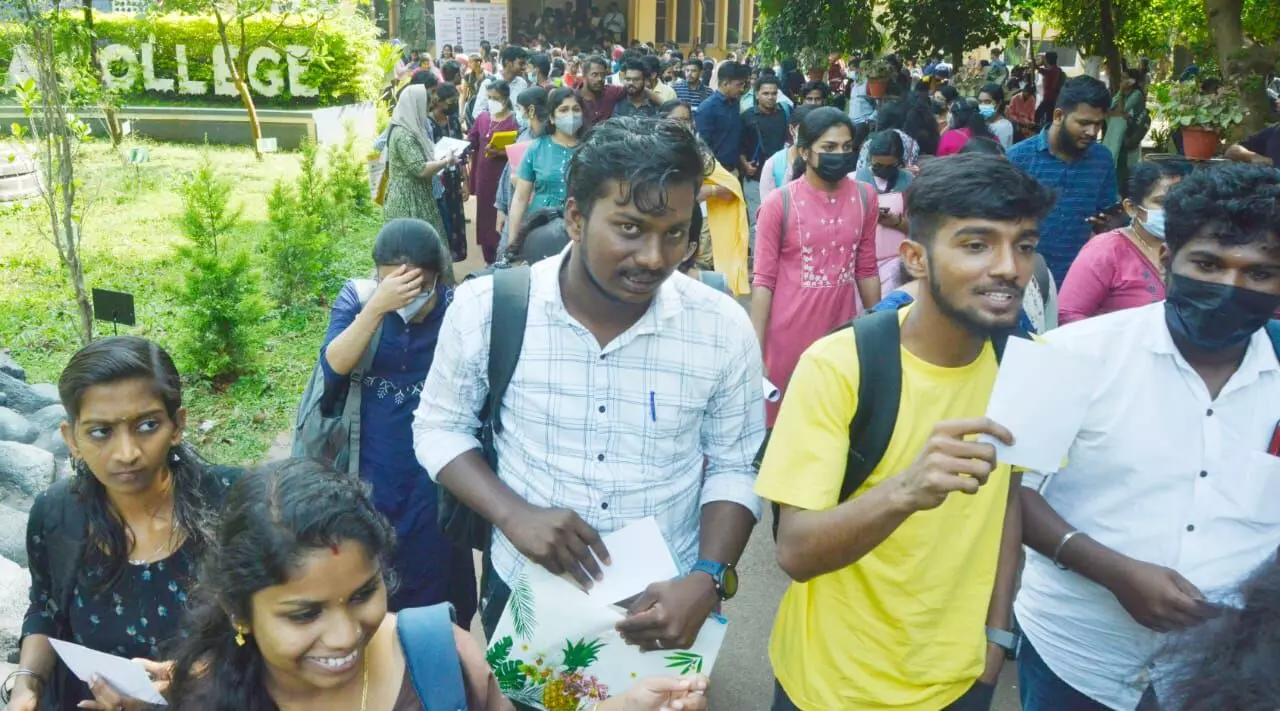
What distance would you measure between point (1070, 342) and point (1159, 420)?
0.81 ft

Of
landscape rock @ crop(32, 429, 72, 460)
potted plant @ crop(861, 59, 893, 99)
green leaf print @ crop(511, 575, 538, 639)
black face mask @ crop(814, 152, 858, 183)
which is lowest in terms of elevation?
landscape rock @ crop(32, 429, 72, 460)

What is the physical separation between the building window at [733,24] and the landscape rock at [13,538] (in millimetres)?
38358

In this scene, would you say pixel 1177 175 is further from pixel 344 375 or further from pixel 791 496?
pixel 344 375

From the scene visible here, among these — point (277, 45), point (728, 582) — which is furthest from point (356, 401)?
point (277, 45)

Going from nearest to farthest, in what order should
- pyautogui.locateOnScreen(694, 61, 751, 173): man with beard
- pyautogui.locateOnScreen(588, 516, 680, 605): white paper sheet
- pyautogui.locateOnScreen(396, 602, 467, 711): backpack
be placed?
pyautogui.locateOnScreen(396, 602, 467, 711): backpack < pyautogui.locateOnScreen(588, 516, 680, 605): white paper sheet < pyautogui.locateOnScreen(694, 61, 751, 173): man with beard

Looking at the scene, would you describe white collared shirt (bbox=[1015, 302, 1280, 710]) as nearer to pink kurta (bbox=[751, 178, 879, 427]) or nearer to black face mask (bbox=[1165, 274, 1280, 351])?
black face mask (bbox=[1165, 274, 1280, 351])

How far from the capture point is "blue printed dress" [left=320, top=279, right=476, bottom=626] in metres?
3.29

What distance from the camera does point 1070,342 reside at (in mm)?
2391

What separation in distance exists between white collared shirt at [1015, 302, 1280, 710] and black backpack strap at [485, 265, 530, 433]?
3.77 feet

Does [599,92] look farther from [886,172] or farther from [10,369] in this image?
[10,369]

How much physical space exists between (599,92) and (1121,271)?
647cm

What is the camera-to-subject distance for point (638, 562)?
85.4 inches

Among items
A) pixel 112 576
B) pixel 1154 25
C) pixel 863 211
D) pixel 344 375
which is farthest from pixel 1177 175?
pixel 1154 25

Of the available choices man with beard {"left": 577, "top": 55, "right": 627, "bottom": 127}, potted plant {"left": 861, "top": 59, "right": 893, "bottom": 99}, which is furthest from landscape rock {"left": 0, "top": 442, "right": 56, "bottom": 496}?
potted plant {"left": 861, "top": 59, "right": 893, "bottom": 99}
